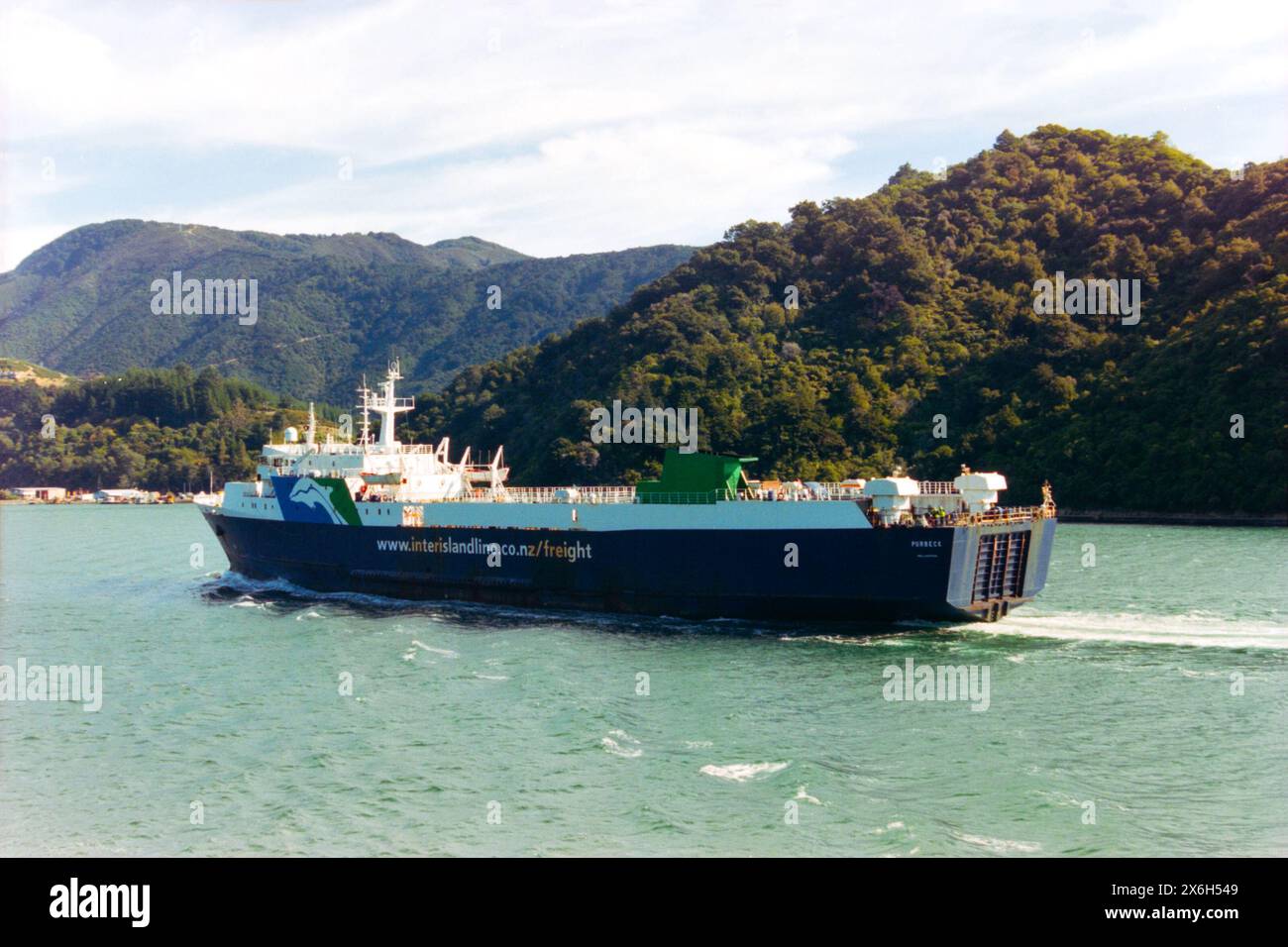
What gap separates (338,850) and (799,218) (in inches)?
3627

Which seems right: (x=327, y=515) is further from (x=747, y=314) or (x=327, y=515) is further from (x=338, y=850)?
(x=747, y=314)

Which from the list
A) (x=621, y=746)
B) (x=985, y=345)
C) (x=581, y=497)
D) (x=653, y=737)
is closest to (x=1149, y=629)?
(x=653, y=737)

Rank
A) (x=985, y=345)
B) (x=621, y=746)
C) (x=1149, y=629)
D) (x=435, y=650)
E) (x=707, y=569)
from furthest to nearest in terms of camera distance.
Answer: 1. (x=985, y=345)
2. (x=707, y=569)
3. (x=435, y=650)
4. (x=1149, y=629)
5. (x=621, y=746)

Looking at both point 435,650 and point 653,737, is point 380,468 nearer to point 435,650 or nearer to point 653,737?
point 435,650

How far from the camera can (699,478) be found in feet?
116

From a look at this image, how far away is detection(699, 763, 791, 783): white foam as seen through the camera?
19.8 m

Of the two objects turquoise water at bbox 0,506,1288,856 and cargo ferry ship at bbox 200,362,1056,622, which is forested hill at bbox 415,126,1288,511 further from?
turquoise water at bbox 0,506,1288,856

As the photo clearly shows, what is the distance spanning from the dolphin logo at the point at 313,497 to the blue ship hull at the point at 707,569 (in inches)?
18.0

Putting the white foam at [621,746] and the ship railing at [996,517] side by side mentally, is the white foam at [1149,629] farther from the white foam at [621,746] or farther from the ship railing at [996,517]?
the white foam at [621,746]

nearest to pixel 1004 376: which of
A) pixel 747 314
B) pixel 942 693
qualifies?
pixel 747 314

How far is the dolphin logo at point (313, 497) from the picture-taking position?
43.1 meters

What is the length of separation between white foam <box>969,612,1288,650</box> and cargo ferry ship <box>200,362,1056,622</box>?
1049mm

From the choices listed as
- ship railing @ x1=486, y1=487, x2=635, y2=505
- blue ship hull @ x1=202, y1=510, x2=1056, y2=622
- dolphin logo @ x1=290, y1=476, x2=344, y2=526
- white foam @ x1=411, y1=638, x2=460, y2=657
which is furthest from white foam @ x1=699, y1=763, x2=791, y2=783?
dolphin logo @ x1=290, y1=476, x2=344, y2=526

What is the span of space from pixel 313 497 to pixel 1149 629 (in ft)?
98.3
